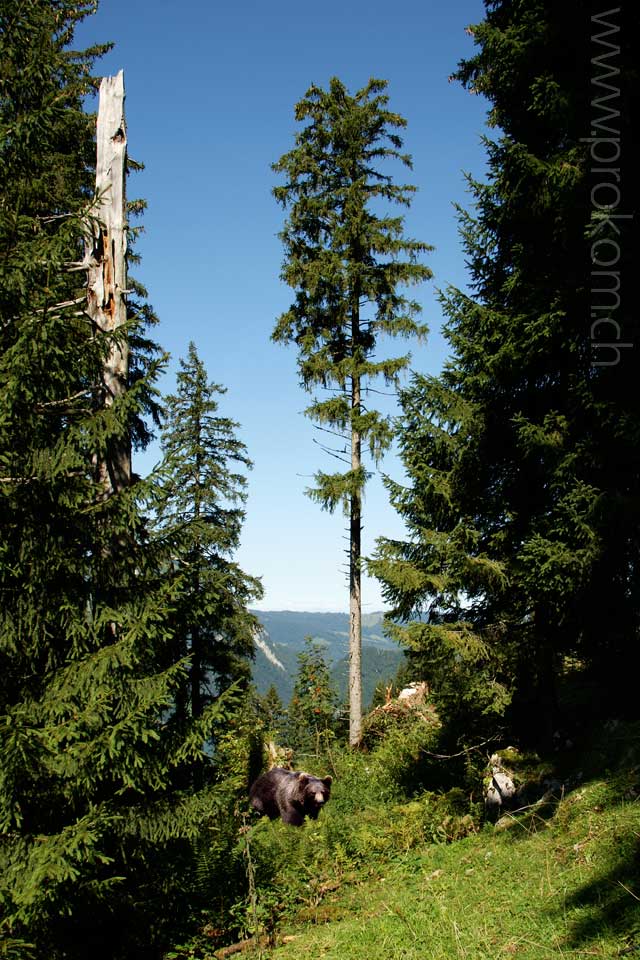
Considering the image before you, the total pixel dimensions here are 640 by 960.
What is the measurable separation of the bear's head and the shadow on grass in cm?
696

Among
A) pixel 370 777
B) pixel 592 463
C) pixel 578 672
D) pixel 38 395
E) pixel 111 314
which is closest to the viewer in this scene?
pixel 38 395

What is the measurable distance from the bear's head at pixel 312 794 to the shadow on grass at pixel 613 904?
22.8ft

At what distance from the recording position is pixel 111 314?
7145mm

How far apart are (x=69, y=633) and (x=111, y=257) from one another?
446cm

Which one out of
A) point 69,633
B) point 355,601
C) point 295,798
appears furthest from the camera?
point 355,601

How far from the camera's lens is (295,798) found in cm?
1166

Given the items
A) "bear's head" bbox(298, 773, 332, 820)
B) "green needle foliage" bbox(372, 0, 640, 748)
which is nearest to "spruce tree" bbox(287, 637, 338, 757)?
"bear's head" bbox(298, 773, 332, 820)

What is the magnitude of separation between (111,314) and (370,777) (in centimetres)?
1060

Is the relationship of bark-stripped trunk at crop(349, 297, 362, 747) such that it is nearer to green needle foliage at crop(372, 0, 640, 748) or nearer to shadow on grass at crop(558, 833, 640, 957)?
green needle foliage at crop(372, 0, 640, 748)

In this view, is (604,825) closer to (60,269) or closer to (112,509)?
(112,509)

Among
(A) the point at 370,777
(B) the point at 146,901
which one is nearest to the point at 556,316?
(B) the point at 146,901

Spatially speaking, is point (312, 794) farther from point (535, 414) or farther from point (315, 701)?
point (535, 414)

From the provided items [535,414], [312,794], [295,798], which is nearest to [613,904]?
[535,414]

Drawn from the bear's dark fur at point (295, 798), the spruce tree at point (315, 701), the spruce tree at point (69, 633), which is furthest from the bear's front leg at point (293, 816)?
the spruce tree at point (69, 633)
